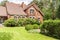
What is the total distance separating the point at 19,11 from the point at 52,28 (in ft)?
115

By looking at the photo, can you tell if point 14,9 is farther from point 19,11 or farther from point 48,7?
point 48,7

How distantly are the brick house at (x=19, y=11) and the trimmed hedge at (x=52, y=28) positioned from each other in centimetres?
2979

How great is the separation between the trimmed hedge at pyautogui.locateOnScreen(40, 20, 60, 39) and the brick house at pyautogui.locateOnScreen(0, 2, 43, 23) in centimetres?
2979

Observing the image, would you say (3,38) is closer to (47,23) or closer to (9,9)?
(47,23)

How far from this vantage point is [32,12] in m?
62.7

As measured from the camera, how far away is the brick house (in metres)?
58.6

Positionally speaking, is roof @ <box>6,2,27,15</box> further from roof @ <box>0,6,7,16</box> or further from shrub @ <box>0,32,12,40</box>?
shrub @ <box>0,32,12,40</box>

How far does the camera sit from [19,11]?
199ft

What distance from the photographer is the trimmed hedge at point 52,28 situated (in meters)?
24.8

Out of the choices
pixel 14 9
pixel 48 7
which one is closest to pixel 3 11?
pixel 14 9

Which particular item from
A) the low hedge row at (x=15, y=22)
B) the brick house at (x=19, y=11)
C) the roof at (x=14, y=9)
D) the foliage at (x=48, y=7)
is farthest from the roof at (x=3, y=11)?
the foliage at (x=48, y=7)

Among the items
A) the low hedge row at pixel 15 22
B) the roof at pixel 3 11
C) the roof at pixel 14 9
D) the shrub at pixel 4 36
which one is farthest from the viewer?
the roof at pixel 14 9

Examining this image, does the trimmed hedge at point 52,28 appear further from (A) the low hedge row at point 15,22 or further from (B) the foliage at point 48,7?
(B) the foliage at point 48,7

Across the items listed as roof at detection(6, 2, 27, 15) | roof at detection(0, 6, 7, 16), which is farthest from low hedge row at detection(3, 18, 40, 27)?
roof at detection(0, 6, 7, 16)
